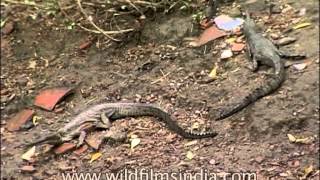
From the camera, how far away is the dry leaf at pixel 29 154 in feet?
13.3

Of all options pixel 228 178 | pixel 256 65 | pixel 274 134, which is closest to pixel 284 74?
pixel 256 65

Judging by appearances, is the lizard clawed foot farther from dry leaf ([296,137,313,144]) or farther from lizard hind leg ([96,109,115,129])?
dry leaf ([296,137,313,144])

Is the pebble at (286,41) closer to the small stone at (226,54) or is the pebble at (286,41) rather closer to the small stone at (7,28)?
the small stone at (226,54)

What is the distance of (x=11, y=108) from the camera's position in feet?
14.9

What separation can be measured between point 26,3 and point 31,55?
1.27 feet

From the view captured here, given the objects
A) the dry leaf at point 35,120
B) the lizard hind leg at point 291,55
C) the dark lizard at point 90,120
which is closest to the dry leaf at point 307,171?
the lizard hind leg at point 291,55

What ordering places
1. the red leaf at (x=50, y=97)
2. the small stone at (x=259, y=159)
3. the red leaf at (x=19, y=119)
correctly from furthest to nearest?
the red leaf at (x=19, y=119), the red leaf at (x=50, y=97), the small stone at (x=259, y=159)

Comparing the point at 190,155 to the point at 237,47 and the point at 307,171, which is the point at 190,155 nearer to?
the point at 307,171

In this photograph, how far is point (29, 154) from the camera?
4.09m


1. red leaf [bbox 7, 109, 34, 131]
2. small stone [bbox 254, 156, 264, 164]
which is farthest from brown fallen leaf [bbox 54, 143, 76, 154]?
small stone [bbox 254, 156, 264, 164]

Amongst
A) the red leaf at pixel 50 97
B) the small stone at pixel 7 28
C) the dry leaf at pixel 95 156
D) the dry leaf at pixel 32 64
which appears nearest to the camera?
the dry leaf at pixel 95 156

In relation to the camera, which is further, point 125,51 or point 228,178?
point 125,51

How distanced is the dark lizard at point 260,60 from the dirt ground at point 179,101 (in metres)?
0.03

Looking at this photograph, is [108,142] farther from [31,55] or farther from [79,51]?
[31,55]
